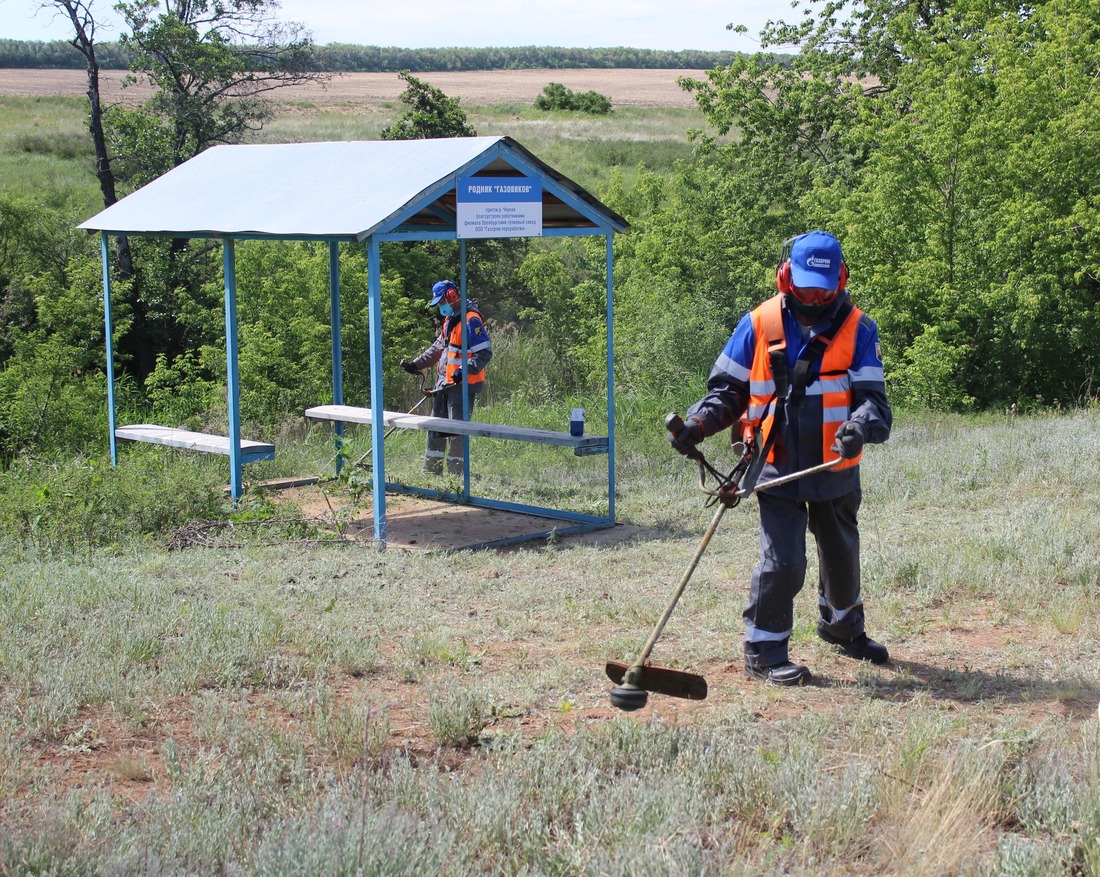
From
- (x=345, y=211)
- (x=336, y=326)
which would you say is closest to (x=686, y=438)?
(x=345, y=211)

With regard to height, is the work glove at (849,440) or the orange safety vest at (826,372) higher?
the orange safety vest at (826,372)

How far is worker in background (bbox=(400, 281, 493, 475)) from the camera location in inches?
452

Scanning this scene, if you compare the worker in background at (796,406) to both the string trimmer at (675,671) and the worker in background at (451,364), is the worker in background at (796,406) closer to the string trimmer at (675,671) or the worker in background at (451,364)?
the string trimmer at (675,671)

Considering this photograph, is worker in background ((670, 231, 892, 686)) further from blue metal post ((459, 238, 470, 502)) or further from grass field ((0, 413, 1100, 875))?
blue metal post ((459, 238, 470, 502))

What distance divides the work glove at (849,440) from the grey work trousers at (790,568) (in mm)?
432

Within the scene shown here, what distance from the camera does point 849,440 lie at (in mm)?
4883

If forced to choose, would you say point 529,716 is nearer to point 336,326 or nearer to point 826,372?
point 826,372

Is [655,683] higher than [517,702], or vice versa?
[655,683]

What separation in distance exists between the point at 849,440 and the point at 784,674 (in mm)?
1135

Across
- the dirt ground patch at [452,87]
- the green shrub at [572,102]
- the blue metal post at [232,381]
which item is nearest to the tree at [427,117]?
the blue metal post at [232,381]

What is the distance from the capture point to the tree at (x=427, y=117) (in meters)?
23.8

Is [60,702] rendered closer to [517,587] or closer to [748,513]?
[517,587]

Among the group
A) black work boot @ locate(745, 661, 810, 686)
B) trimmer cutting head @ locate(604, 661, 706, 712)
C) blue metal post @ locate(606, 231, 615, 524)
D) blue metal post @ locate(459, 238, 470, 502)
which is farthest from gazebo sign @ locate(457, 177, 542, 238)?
trimmer cutting head @ locate(604, 661, 706, 712)

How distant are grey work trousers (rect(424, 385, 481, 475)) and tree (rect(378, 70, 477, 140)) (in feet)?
40.5
